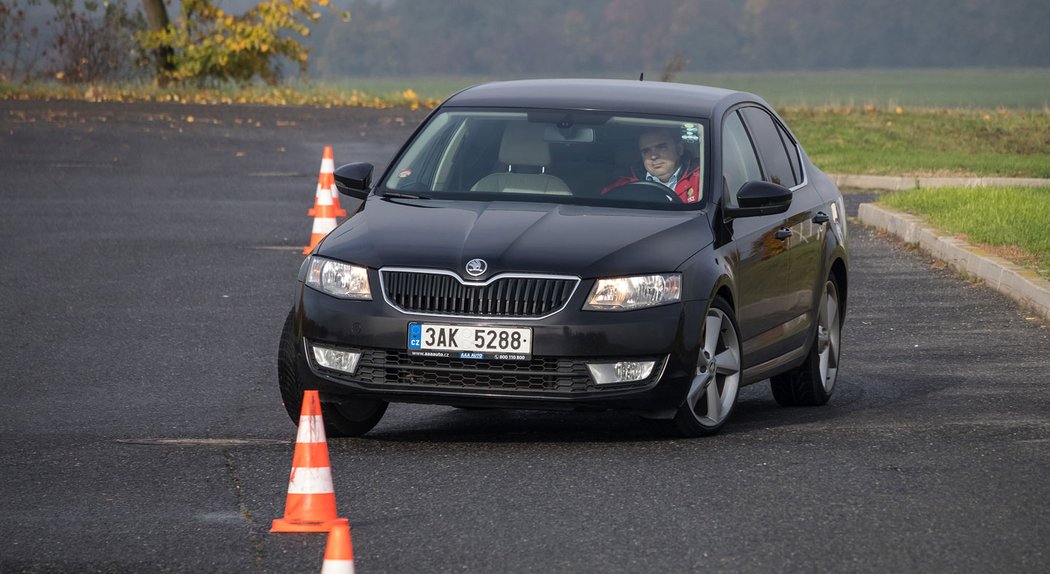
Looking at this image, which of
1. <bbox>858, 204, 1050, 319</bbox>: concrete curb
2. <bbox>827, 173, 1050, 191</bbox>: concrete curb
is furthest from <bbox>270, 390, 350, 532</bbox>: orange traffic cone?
<bbox>827, 173, 1050, 191</bbox>: concrete curb

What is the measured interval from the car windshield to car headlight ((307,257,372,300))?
0.94m

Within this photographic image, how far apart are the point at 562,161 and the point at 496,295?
1366mm

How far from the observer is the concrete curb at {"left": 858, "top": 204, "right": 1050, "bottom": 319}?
13.1m

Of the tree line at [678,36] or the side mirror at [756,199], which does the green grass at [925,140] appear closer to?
the side mirror at [756,199]

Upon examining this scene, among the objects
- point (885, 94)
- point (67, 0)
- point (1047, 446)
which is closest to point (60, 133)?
point (67, 0)

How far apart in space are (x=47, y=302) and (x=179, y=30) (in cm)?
2893

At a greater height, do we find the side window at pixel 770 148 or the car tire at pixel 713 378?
the side window at pixel 770 148

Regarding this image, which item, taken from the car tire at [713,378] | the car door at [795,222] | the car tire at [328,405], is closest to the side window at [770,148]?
the car door at [795,222]

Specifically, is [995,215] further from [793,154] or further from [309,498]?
[309,498]

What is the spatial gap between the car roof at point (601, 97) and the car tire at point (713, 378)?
1209mm

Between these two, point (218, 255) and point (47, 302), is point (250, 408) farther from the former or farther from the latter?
point (218, 255)

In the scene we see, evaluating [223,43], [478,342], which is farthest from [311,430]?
[223,43]

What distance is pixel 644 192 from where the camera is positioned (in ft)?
28.6

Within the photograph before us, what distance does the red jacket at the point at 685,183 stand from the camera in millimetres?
8672
